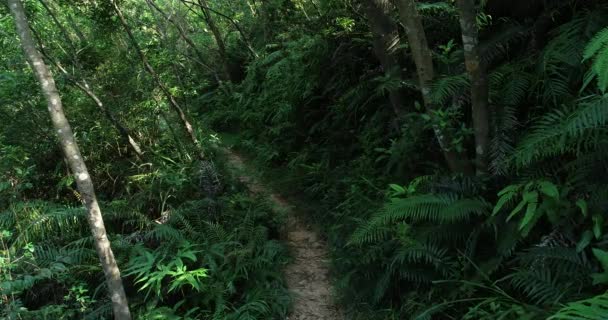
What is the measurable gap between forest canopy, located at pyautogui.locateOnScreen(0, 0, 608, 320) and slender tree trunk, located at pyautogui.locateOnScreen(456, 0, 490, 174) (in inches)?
0.7

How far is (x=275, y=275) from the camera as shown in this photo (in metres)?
5.83

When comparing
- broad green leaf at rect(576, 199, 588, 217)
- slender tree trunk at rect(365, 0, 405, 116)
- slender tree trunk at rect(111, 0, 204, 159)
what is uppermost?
slender tree trunk at rect(111, 0, 204, 159)

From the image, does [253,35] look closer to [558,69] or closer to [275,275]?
[275,275]

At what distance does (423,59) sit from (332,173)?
3339 millimetres

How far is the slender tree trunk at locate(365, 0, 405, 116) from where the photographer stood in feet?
19.7

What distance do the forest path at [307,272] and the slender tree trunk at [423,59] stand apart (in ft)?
7.12

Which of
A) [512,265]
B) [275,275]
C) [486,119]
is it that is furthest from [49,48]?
[512,265]

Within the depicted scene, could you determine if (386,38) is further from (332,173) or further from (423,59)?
(332,173)

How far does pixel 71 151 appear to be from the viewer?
479cm

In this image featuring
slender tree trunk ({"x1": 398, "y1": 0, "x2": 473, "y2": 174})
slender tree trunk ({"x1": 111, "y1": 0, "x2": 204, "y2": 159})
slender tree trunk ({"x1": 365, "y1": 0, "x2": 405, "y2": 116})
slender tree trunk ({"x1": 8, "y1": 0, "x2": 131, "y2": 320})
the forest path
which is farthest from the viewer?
slender tree trunk ({"x1": 111, "y1": 0, "x2": 204, "y2": 159})

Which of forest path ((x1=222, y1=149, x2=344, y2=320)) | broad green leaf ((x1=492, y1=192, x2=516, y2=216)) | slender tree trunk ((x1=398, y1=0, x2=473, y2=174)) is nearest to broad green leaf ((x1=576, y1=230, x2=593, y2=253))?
broad green leaf ((x1=492, y1=192, x2=516, y2=216))

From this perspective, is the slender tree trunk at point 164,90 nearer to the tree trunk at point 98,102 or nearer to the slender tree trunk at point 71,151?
the tree trunk at point 98,102

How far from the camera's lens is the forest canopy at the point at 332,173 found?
12.3ft

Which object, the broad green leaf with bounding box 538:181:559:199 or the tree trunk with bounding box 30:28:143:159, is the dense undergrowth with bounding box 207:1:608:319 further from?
the tree trunk with bounding box 30:28:143:159
